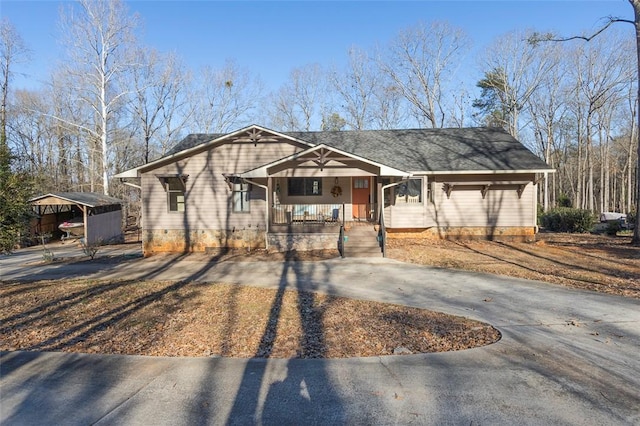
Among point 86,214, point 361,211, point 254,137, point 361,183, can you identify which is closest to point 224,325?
point 254,137

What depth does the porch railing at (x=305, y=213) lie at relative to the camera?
14.2 metres

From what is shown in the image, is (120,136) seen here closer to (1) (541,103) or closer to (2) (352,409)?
(2) (352,409)

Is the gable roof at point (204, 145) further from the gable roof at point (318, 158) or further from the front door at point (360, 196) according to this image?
the front door at point (360, 196)

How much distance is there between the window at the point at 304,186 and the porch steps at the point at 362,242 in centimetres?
272

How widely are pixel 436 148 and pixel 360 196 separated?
4.24 m

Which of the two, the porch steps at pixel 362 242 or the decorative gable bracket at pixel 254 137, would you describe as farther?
the decorative gable bracket at pixel 254 137

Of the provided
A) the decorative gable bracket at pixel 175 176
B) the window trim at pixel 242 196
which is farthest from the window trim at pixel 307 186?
the decorative gable bracket at pixel 175 176

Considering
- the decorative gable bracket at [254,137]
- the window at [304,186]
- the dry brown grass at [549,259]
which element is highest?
the decorative gable bracket at [254,137]

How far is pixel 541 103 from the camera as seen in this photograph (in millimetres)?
33719

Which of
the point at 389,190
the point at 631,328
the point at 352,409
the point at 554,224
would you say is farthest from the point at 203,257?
the point at 554,224

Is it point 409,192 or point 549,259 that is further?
point 409,192

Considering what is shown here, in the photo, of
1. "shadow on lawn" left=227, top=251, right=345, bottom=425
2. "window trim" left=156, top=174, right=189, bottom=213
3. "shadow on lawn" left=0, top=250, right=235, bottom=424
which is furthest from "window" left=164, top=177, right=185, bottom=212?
"shadow on lawn" left=227, top=251, right=345, bottom=425

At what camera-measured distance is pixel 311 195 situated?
1571 cm

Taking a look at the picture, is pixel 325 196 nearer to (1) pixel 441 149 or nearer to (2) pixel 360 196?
(2) pixel 360 196
